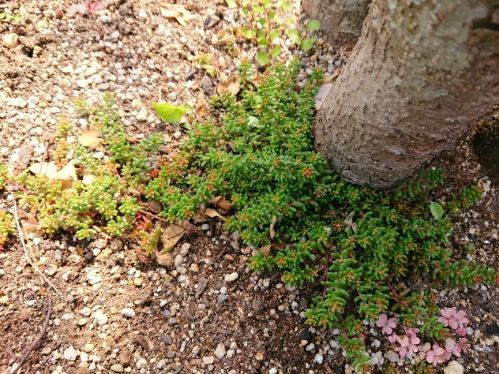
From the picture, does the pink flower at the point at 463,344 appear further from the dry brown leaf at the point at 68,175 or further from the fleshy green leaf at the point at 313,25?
the dry brown leaf at the point at 68,175

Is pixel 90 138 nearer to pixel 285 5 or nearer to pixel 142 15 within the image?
pixel 142 15

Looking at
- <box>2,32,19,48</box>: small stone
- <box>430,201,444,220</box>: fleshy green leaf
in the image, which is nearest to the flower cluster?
<box>430,201,444,220</box>: fleshy green leaf

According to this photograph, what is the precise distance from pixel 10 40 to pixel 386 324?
2753 millimetres

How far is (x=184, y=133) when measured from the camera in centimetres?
293

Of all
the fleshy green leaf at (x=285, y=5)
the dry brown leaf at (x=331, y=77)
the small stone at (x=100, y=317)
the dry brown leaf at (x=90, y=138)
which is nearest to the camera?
the small stone at (x=100, y=317)

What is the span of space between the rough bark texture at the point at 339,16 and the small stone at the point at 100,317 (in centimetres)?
219

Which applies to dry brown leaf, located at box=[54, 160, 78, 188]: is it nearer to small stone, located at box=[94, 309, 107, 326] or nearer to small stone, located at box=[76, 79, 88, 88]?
small stone, located at box=[76, 79, 88, 88]

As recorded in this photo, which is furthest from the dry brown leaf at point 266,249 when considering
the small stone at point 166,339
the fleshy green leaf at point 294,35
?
the fleshy green leaf at point 294,35

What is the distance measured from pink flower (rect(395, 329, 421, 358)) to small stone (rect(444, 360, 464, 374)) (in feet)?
0.61

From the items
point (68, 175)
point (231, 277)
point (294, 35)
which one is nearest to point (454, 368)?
point (231, 277)

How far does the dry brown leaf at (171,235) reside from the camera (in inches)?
103

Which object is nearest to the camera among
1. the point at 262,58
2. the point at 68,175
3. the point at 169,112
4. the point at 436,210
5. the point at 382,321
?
the point at 382,321

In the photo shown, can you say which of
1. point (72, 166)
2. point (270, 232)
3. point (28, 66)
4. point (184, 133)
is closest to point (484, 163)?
point (270, 232)

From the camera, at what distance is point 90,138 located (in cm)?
281
